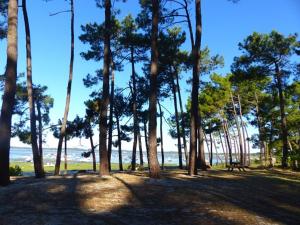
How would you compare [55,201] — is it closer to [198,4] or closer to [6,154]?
[6,154]

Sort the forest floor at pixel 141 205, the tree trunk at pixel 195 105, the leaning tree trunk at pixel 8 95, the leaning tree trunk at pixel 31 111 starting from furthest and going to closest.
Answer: the leaning tree trunk at pixel 31 111
the tree trunk at pixel 195 105
the leaning tree trunk at pixel 8 95
the forest floor at pixel 141 205

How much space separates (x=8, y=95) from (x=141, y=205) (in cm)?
559

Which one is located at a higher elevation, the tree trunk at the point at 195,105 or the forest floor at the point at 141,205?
the tree trunk at the point at 195,105

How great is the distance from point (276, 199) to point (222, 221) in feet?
10.2

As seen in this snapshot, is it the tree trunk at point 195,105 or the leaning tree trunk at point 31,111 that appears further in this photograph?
the leaning tree trunk at point 31,111

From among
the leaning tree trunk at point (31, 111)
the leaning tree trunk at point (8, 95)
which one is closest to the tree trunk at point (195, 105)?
the leaning tree trunk at point (31, 111)

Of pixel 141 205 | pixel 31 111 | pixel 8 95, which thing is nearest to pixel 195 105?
pixel 31 111

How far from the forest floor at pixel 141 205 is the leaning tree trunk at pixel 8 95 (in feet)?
5.18

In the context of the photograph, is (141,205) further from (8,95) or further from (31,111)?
(31,111)

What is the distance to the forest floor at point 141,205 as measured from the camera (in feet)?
19.5

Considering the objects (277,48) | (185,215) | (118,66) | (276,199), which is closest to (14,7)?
(185,215)

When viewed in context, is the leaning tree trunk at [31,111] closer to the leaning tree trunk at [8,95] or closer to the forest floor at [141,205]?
the leaning tree trunk at [8,95]

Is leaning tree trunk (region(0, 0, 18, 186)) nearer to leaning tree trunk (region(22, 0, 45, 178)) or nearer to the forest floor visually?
the forest floor

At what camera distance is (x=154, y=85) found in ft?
40.6
